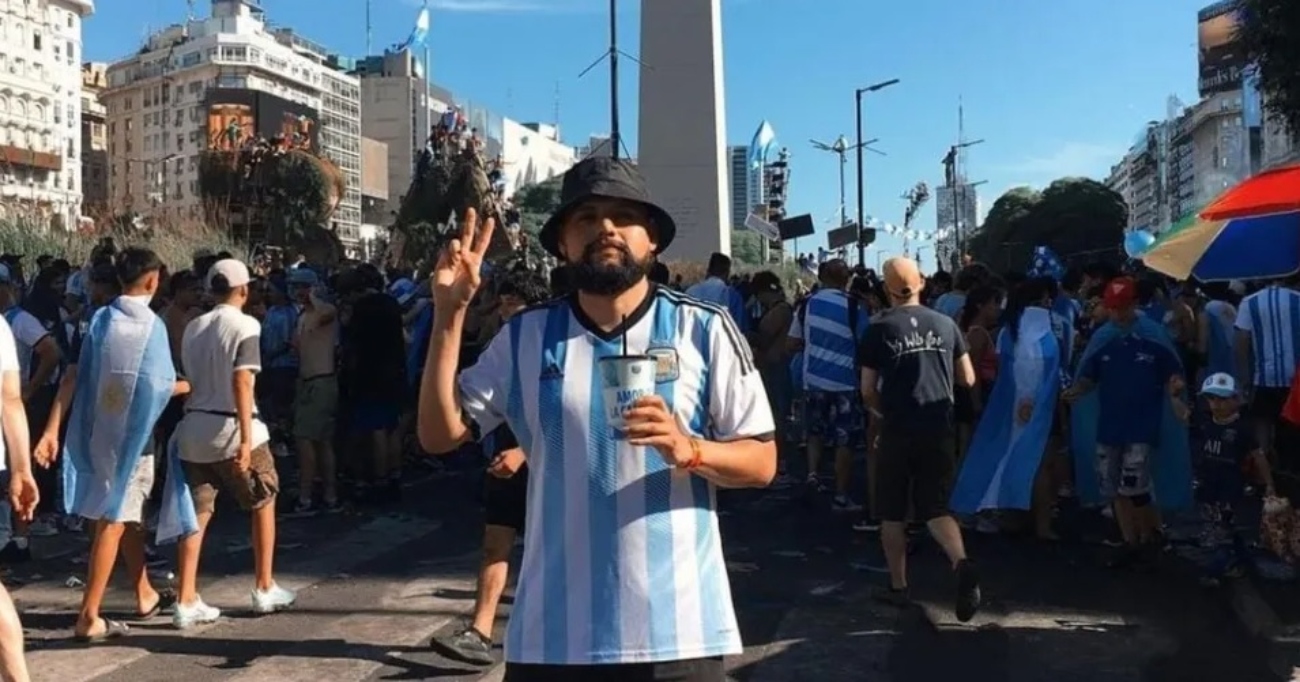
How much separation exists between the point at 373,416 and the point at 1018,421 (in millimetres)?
4774

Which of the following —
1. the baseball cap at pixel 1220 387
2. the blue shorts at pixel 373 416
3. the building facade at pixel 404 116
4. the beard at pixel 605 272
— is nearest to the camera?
the beard at pixel 605 272

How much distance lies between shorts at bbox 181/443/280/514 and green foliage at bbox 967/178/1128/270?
75015 millimetres

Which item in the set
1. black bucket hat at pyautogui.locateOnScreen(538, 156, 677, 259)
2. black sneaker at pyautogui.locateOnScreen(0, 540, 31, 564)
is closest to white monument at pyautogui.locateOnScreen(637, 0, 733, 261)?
black sneaker at pyautogui.locateOnScreen(0, 540, 31, 564)

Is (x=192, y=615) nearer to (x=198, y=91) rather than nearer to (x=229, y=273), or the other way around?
(x=229, y=273)

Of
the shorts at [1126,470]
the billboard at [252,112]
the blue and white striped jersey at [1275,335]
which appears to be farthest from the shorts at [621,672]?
the billboard at [252,112]

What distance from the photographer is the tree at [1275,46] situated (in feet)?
53.0

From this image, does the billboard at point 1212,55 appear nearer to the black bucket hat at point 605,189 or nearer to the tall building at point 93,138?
the black bucket hat at point 605,189

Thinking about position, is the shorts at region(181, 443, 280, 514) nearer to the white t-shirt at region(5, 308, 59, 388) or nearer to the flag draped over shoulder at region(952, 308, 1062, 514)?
the white t-shirt at region(5, 308, 59, 388)

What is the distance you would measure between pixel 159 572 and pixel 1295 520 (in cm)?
620

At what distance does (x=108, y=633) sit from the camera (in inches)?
246

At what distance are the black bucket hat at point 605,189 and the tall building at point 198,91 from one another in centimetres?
12791

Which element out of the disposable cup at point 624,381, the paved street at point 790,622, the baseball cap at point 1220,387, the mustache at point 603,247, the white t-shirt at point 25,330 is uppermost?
the white t-shirt at point 25,330

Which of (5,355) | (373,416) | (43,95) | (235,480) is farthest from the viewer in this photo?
(43,95)

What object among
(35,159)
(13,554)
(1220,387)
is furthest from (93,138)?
(1220,387)
